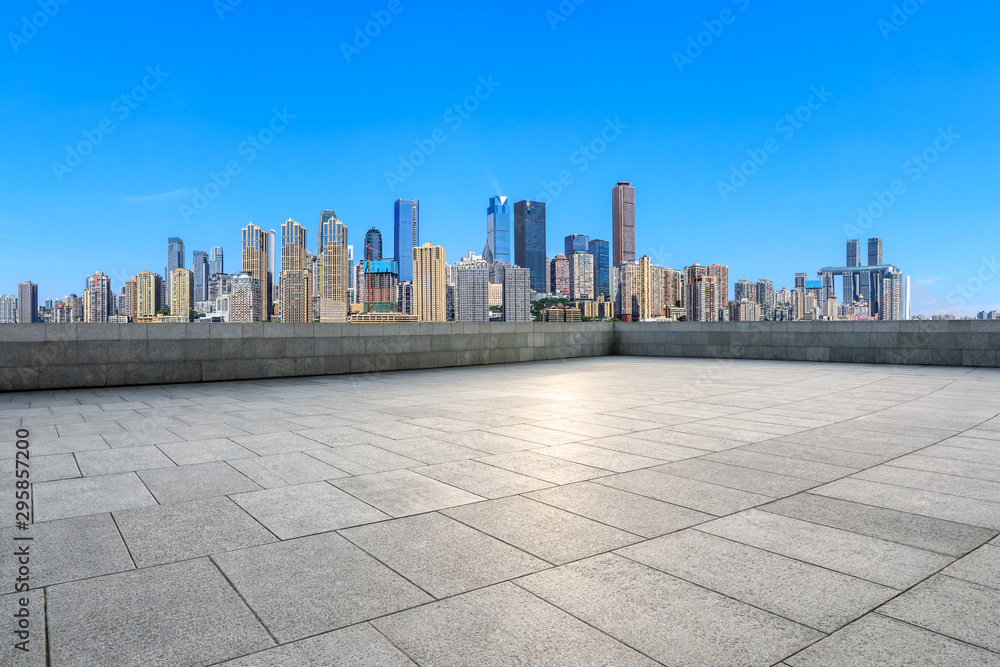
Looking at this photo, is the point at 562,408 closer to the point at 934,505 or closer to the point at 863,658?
the point at 934,505

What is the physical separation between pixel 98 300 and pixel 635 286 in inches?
1489

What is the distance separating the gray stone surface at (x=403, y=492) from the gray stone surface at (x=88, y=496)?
1.46 m

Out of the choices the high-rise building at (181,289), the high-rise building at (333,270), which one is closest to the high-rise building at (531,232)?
the high-rise building at (333,270)

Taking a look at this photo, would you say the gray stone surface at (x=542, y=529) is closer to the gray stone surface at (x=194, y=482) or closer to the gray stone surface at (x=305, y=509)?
the gray stone surface at (x=305, y=509)

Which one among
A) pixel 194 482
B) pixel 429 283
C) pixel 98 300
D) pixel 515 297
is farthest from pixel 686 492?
pixel 515 297

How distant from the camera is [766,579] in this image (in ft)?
9.92

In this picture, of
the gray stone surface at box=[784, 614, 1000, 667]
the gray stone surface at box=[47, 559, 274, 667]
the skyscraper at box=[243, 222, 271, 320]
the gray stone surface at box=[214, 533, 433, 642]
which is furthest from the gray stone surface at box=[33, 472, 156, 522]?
the skyscraper at box=[243, 222, 271, 320]

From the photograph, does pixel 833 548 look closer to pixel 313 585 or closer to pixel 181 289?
pixel 313 585

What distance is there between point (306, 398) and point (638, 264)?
4581 centimetres

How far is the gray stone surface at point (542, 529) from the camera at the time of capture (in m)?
3.43

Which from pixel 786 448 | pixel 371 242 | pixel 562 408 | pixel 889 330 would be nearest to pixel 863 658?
pixel 786 448

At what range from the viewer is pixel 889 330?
56.1ft

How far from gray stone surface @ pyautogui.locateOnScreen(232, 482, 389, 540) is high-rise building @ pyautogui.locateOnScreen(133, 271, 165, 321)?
11.7 m

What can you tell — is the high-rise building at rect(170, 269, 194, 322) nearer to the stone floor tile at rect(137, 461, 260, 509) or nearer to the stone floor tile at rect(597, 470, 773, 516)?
the stone floor tile at rect(137, 461, 260, 509)
